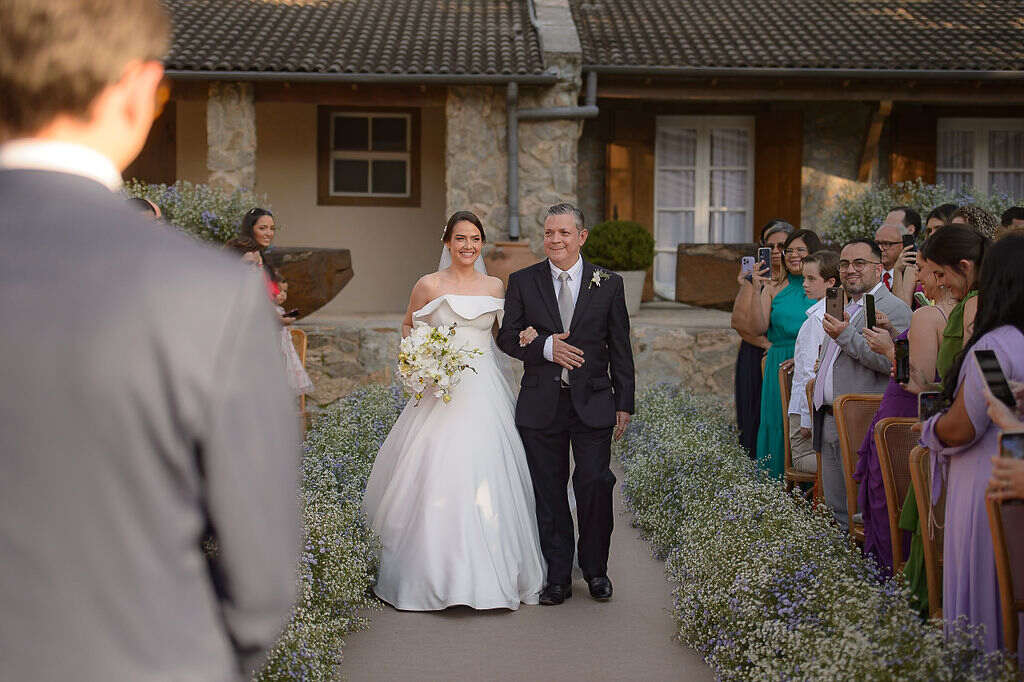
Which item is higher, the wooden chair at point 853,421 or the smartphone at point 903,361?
the smartphone at point 903,361

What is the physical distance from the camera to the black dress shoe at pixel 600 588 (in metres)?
5.87

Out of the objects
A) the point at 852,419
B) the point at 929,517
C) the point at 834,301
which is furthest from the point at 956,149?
the point at 929,517

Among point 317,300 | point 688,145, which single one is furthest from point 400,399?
point 688,145

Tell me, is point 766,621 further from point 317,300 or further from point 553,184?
point 553,184

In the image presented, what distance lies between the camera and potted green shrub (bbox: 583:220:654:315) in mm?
13188

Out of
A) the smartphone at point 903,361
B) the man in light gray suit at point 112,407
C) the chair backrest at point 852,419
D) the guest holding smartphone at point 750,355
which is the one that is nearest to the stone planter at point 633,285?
the guest holding smartphone at point 750,355

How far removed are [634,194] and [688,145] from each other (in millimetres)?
1284

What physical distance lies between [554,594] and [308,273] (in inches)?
282

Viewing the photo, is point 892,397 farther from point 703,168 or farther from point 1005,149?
point 1005,149

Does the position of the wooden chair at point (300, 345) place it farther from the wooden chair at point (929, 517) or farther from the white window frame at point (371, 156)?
the wooden chair at point (929, 517)

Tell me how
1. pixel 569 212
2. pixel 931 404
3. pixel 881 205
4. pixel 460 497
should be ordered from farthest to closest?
1. pixel 881 205
2. pixel 569 212
3. pixel 460 497
4. pixel 931 404

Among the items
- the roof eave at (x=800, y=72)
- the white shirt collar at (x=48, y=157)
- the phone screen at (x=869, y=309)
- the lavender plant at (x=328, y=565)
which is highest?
the roof eave at (x=800, y=72)

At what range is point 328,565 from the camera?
4977 mm

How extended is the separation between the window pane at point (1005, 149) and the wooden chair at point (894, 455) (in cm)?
1286
